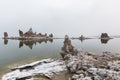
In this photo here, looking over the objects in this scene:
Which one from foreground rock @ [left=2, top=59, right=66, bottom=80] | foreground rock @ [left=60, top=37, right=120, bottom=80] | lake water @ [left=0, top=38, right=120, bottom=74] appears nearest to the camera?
foreground rock @ [left=60, top=37, right=120, bottom=80]

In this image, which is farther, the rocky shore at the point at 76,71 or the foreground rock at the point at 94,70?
the rocky shore at the point at 76,71

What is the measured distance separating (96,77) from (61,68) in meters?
12.3

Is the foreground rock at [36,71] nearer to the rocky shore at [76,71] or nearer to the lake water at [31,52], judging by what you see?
the rocky shore at [76,71]

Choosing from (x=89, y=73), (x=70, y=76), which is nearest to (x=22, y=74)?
→ (x=70, y=76)

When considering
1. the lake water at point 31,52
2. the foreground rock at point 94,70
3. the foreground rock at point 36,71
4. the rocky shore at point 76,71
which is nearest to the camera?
the foreground rock at point 94,70

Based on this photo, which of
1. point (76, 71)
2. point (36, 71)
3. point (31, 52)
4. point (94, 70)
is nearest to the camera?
point (94, 70)

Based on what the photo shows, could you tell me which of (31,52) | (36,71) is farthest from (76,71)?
(31,52)

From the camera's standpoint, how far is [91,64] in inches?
2018

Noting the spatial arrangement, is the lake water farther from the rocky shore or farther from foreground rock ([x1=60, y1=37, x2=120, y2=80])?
foreground rock ([x1=60, y1=37, x2=120, y2=80])

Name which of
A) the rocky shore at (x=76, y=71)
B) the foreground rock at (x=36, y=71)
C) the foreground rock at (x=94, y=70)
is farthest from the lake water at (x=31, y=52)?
the foreground rock at (x=94, y=70)

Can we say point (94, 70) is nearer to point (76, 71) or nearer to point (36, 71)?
point (76, 71)

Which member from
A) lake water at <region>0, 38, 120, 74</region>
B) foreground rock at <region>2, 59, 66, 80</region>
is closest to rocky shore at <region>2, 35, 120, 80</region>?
foreground rock at <region>2, 59, 66, 80</region>

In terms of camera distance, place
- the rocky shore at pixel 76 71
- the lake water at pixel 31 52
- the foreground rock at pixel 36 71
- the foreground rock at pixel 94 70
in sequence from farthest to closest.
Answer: the lake water at pixel 31 52, the foreground rock at pixel 36 71, the rocky shore at pixel 76 71, the foreground rock at pixel 94 70

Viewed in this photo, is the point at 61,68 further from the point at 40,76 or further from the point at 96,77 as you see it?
the point at 96,77
